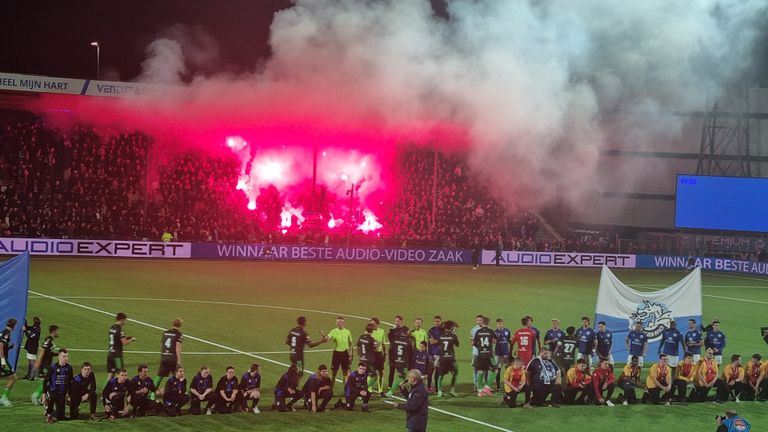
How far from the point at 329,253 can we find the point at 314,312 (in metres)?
17.6

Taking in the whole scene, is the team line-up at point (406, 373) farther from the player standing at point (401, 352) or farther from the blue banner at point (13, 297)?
the blue banner at point (13, 297)

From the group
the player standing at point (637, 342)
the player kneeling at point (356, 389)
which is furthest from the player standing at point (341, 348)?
the player standing at point (637, 342)

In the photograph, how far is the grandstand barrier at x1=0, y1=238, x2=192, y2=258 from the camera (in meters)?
40.4

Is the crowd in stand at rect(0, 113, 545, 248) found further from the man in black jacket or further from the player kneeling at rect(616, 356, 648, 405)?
the man in black jacket

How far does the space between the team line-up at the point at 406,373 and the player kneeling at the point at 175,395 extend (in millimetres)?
18

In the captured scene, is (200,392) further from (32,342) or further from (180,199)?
(180,199)

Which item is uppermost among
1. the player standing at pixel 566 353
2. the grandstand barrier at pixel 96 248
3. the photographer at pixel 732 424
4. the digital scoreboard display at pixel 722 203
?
the digital scoreboard display at pixel 722 203

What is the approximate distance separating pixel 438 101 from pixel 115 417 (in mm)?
19575

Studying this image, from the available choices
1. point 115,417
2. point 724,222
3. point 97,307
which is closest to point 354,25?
point 97,307

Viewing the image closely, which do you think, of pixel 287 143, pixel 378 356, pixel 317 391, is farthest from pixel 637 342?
pixel 287 143

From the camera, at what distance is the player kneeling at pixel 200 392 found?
16953mm

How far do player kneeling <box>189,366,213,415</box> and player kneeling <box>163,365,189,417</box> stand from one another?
0.13m

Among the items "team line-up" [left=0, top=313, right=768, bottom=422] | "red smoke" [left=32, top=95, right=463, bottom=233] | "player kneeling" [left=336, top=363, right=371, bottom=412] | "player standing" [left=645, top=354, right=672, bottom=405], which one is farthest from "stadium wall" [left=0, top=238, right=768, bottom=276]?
"player standing" [left=645, top=354, right=672, bottom=405]

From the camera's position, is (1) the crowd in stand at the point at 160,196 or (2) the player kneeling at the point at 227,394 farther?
(1) the crowd in stand at the point at 160,196
